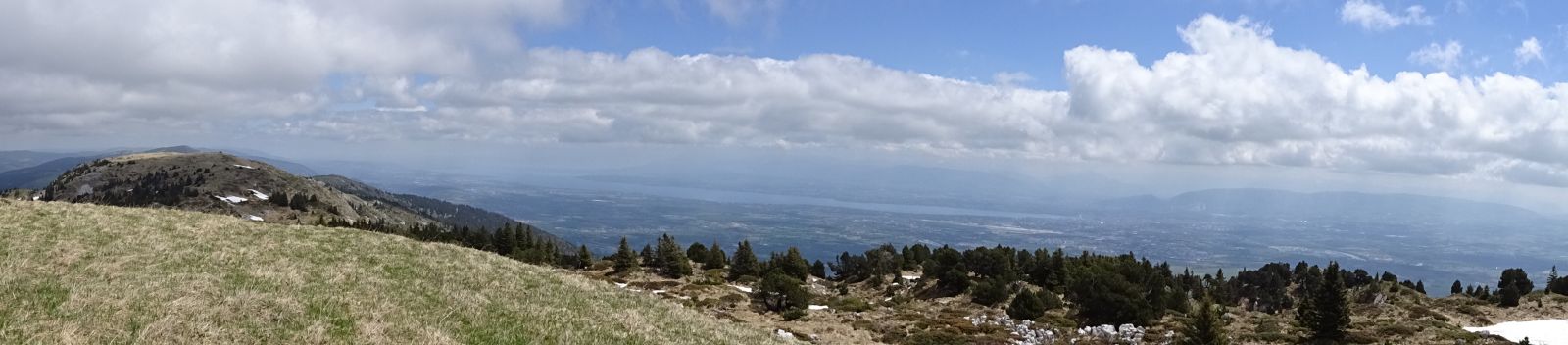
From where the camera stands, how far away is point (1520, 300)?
48500 millimetres

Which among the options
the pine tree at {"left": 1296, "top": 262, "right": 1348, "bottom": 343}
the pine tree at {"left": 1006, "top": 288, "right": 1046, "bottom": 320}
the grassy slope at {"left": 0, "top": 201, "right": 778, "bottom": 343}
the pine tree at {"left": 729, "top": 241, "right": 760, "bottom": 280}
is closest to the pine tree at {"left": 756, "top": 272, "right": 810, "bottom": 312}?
the grassy slope at {"left": 0, "top": 201, "right": 778, "bottom": 343}

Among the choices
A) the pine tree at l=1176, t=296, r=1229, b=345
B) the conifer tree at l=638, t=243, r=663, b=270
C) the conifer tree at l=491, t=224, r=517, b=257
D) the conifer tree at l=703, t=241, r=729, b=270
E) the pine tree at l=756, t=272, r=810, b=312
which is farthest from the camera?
the conifer tree at l=491, t=224, r=517, b=257

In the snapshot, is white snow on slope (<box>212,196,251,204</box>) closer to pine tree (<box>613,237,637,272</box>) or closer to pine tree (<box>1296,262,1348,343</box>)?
pine tree (<box>613,237,637,272</box>)

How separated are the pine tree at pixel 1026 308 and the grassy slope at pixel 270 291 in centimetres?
2390

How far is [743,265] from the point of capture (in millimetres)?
66312

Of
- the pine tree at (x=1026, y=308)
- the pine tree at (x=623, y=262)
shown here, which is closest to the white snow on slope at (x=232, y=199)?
the pine tree at (x=623, y=262)

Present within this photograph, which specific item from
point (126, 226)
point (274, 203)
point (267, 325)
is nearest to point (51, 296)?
point (267, 325)

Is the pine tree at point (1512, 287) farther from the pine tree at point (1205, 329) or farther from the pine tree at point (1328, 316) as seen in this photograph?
the pine tree at point (1205, 329)

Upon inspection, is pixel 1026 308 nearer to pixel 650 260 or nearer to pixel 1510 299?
pixel 1510 299

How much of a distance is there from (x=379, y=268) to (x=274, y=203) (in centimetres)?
20506

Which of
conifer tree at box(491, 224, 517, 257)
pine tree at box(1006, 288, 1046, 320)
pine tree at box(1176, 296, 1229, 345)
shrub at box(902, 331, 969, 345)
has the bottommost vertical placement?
conifer tree at box(491, 224, 517, 257)

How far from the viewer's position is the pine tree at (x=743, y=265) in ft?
211

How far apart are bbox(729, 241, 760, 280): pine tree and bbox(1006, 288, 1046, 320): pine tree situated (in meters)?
24.7

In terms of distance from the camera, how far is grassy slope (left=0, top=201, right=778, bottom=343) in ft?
45.7
